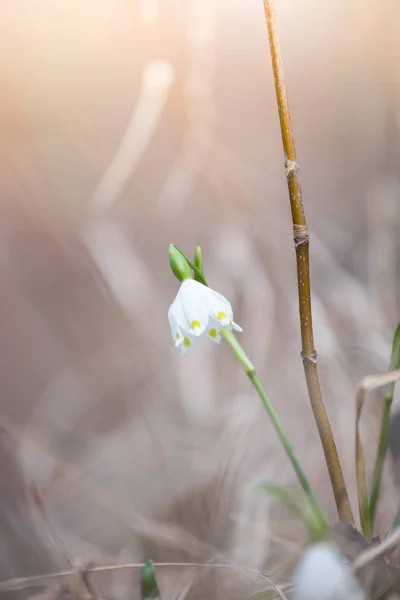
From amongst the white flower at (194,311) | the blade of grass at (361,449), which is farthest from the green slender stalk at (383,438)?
the white flower at (194,311)

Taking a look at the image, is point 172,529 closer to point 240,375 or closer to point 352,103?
point 240,375

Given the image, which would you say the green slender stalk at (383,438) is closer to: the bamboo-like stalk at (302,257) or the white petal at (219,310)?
the bamboo-like stalk at (302,257)

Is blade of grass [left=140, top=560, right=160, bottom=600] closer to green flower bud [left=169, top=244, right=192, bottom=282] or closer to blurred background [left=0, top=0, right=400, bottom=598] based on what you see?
blurred background [left=0, top=0, right=400, bottom=598]

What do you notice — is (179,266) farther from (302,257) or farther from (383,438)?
(383,438)

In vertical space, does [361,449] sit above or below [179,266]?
below

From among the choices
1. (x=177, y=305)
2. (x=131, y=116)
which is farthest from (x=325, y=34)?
(x=177, y=305)

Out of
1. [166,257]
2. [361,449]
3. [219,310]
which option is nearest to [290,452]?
[361,449]

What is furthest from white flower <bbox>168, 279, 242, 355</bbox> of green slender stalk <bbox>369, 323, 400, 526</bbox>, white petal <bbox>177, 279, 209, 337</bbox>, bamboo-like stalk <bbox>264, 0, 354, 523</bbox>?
green slender stalk <bbox>369, 323, 400, 526</bbox>
